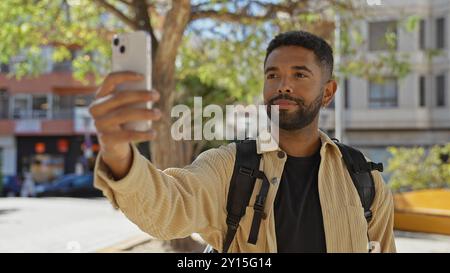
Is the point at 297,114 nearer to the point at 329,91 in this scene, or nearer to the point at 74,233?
the point at 329,91

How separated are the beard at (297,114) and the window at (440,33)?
25963 mm

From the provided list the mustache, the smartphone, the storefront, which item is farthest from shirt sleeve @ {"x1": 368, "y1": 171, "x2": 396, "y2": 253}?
the storefront

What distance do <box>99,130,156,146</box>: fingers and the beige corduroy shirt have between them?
0.97ft

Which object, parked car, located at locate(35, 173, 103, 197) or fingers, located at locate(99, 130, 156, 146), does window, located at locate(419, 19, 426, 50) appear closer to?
parked car, located at locate(35, 173, 103, 197)

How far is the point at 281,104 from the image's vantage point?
82.2 inches

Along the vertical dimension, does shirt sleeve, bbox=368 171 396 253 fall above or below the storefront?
above

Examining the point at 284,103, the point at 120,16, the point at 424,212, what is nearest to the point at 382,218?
the point at 284,103

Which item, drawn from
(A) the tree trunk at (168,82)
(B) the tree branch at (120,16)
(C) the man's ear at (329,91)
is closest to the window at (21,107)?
(B) the tree branch at (120,16)

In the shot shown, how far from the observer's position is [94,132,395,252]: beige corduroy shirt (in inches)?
66.9

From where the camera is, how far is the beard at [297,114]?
2.11 meters

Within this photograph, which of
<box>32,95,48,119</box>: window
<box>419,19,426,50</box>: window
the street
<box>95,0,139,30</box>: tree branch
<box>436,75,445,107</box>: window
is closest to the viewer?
<box>95,0,139,30</box>: tree branch

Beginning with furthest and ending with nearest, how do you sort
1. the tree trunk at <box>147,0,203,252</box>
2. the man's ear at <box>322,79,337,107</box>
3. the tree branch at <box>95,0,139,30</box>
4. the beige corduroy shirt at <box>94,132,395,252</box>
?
the tree branch at <box>95,0,139,30</box> < the tree trunk at <box>147,0,203,252</box> < the man's ear at <box>322,79,337,107</box> < the beige corduroy shirt at <box>94,132,395,252</box>

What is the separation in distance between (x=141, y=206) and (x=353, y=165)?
35.9 inches

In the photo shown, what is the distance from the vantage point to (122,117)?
4.02ft
